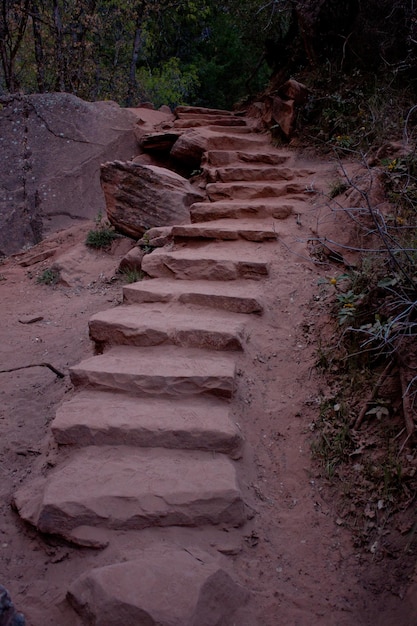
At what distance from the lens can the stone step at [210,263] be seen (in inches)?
169

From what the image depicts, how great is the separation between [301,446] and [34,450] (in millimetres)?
1592

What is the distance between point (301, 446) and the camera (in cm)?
293

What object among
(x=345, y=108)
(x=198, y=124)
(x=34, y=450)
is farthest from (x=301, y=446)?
(x=198, y=124)

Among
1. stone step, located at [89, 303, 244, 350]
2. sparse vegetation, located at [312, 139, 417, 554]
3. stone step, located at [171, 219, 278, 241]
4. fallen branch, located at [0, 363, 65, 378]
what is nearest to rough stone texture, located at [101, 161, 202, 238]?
stone step, located at [171, 219, 278, 241]

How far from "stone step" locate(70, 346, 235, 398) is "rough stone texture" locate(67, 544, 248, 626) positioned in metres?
1.02

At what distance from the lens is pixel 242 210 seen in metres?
5.39

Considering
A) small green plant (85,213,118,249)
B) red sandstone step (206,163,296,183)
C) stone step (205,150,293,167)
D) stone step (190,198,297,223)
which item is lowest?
small green plant (85,213,118,249)

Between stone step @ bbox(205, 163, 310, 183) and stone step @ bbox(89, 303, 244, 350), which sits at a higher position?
stone step @ bbox(205, 163, 310, 183)

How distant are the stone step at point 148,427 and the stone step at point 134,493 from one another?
0.20 feet

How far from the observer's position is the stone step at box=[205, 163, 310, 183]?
6066mm

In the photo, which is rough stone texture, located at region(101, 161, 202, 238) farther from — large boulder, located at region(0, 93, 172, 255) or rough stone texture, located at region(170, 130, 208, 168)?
large boulder, located at region(0, 93, 172, 255)

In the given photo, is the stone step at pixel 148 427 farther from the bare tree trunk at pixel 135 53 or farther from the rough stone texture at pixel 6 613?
the bare tree trunk at pixel 135 53

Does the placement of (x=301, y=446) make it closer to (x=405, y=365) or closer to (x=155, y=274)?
(x=405, y=365)

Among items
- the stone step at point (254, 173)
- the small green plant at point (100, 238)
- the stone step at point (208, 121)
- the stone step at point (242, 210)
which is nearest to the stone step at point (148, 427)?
the stone step at point (242, 210)
